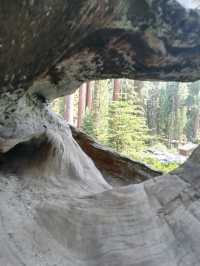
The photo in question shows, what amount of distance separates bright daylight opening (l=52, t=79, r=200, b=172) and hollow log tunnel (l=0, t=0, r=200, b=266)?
4544 mm

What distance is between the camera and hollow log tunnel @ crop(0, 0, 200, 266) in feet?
2.41

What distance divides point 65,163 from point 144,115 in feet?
31.8

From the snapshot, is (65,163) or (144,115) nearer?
(65,163)

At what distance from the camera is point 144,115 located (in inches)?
424

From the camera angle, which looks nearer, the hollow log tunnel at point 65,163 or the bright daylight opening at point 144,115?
the hollow log tunnel at point 65,163

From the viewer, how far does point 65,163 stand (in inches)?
49.1

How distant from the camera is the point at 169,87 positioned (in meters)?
12.3

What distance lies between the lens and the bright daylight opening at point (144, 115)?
587 centimetres

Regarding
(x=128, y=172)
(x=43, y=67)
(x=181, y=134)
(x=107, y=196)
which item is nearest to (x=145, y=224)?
(x=107, y=196)

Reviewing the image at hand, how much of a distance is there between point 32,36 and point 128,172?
1.20 m

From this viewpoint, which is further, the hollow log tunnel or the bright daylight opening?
the bright daylight opening

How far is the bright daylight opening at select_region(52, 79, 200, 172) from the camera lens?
19.2 ft

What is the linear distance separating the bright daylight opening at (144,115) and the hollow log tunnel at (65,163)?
4.54 m

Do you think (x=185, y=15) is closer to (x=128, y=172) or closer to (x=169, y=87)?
(x=128, y=172)
